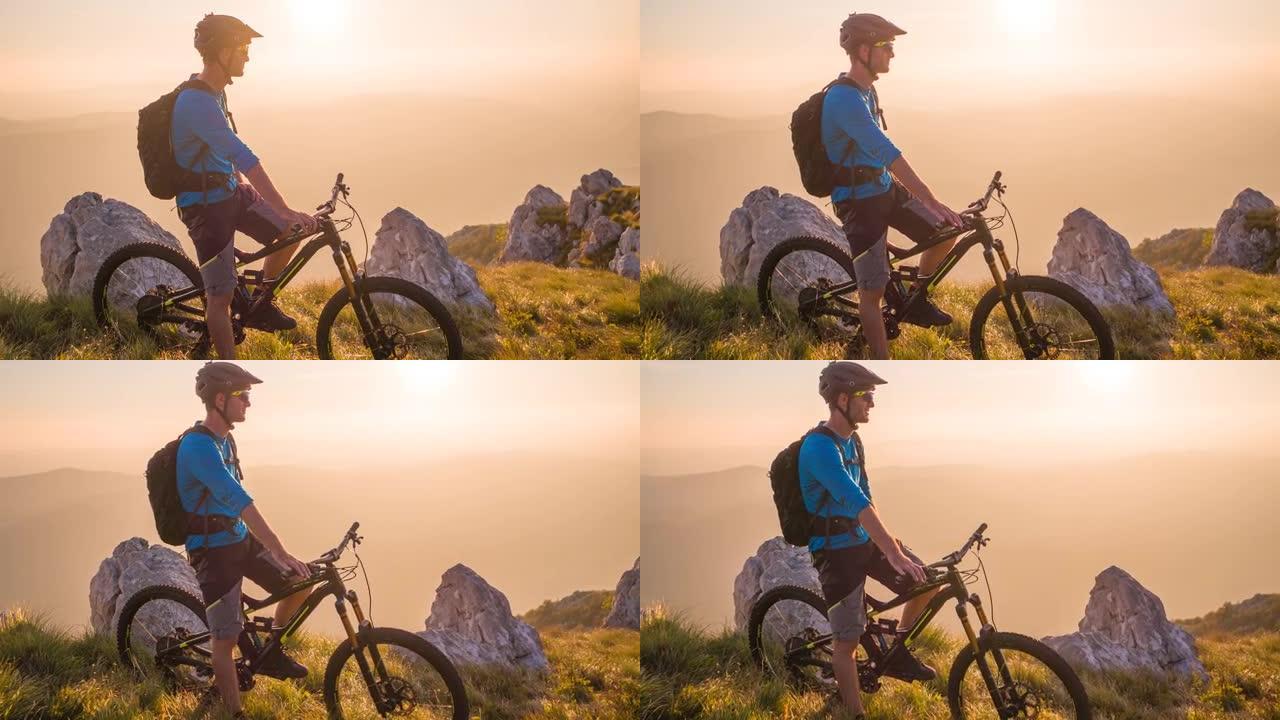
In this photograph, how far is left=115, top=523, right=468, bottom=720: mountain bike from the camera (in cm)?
514

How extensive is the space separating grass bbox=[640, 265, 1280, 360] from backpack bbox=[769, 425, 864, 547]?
17.8 inches

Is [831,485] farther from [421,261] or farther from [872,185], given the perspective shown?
[421,261]

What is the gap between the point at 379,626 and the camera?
5484 mm

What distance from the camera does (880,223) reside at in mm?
5293

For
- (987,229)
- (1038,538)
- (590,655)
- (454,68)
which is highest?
(454,68)

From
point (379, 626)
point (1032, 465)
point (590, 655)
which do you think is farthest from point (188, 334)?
point (1032, 465)

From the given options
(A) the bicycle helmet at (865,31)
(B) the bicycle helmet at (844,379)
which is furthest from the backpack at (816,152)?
(B) the bicycle helmet at (844,379)

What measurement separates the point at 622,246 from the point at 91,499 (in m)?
2.67

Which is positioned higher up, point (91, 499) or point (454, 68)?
point (454, 68)

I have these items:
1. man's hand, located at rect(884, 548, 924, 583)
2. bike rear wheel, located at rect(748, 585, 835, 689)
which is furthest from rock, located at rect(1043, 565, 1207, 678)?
bike rear wheel, located at rect(748, 585, 835, 689)

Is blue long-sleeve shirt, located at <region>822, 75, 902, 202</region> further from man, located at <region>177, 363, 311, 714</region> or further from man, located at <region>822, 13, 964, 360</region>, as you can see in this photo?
man, located at <region>177, 363, 311, 714</region>

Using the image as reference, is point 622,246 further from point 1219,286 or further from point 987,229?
point 1219,286

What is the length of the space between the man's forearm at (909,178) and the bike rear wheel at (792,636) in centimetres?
184

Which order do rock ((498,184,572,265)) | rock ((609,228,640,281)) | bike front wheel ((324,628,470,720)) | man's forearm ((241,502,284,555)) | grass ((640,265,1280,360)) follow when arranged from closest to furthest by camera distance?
man's forearm ((241,502,284,555)), bike front wheel ((324,628,470,720)), grass ((640,265,1280,360)), rock ((498,184,572,265)), rock ((609,228,640,281))
